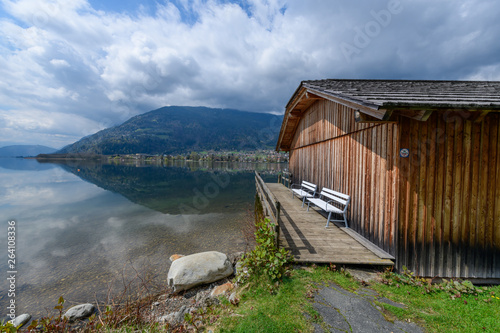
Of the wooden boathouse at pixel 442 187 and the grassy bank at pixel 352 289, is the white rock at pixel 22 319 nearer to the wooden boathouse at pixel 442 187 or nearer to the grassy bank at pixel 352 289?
the grassy bank at pixel 352 289

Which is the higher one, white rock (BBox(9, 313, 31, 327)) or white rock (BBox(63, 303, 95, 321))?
white rock (BBox(63, 303, 95, 321))

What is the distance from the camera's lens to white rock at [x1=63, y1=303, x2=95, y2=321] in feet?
15.7

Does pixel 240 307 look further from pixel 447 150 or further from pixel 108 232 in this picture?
pixel 108 232

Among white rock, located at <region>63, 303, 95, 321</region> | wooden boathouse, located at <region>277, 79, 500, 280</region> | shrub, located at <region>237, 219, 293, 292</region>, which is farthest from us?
white rock, located at <region>63, 303, 95, 321</region>

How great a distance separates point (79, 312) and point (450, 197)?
856cm

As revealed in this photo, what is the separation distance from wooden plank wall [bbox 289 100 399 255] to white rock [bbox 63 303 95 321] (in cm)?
706

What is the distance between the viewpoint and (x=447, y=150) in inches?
165

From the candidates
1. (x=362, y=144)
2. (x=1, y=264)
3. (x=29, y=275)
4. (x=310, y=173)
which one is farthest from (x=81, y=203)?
(x=362, y=144)

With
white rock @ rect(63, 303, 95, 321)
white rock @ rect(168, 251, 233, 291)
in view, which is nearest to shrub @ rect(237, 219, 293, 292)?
white rock @ rect(168, 251, 233, 291)

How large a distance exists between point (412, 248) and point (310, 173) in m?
6.51

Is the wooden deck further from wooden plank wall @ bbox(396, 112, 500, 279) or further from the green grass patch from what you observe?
wooden plank wall @ bbox(396, 112, 500, 279)

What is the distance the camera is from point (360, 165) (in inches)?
229

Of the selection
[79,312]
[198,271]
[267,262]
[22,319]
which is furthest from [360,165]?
[22,319]

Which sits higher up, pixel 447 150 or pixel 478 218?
pixel 447 150
